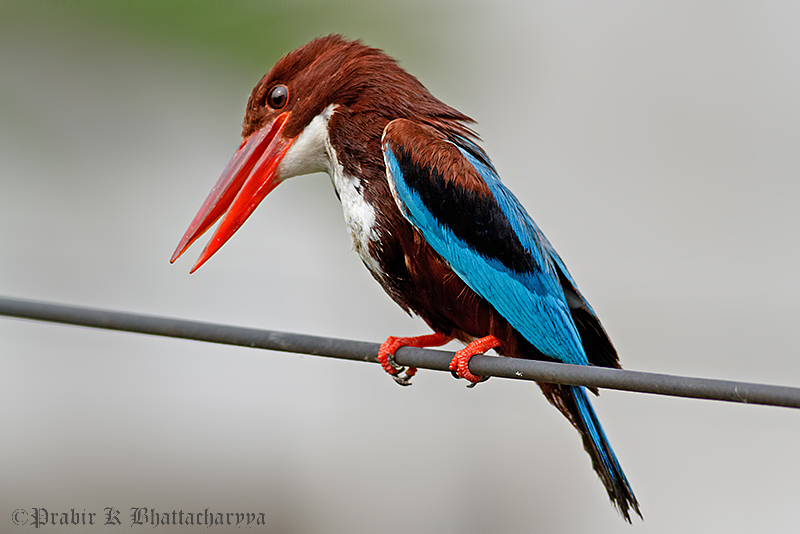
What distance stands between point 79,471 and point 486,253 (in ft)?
12.6

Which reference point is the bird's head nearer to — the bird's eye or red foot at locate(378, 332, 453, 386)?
the bird's eye

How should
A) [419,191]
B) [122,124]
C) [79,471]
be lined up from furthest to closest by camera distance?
[122,124], [79,471], [419,191]

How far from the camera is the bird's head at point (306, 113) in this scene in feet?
5.76

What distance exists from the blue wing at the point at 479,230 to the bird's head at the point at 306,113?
117 mm

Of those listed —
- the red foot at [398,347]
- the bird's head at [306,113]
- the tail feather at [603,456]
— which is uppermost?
the bird's head at [306,113]

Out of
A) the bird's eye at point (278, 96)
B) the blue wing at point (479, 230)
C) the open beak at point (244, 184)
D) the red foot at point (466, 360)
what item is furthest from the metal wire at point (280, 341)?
the bird's eye at point (278, 96)

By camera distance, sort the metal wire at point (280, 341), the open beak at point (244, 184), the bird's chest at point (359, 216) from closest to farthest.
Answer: the metal wire at point (280, 341)
the bird's chest at point (359, 216)
the open beak at point (244, 184)

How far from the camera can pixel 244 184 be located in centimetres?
187

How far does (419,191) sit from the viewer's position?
5.20 ft

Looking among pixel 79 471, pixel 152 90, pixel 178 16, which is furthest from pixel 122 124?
pixel 79 471

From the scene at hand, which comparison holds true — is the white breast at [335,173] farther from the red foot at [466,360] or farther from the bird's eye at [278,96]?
the red foot at [466,360]

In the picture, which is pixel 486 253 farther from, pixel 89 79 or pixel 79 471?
pixel 89 79

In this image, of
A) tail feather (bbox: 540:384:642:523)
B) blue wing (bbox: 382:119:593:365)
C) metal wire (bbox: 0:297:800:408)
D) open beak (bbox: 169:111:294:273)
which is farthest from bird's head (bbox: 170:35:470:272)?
tail feather (bbox: 540:384:642:523)

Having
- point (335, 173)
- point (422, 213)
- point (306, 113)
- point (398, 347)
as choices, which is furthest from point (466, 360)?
point (306, 113)
